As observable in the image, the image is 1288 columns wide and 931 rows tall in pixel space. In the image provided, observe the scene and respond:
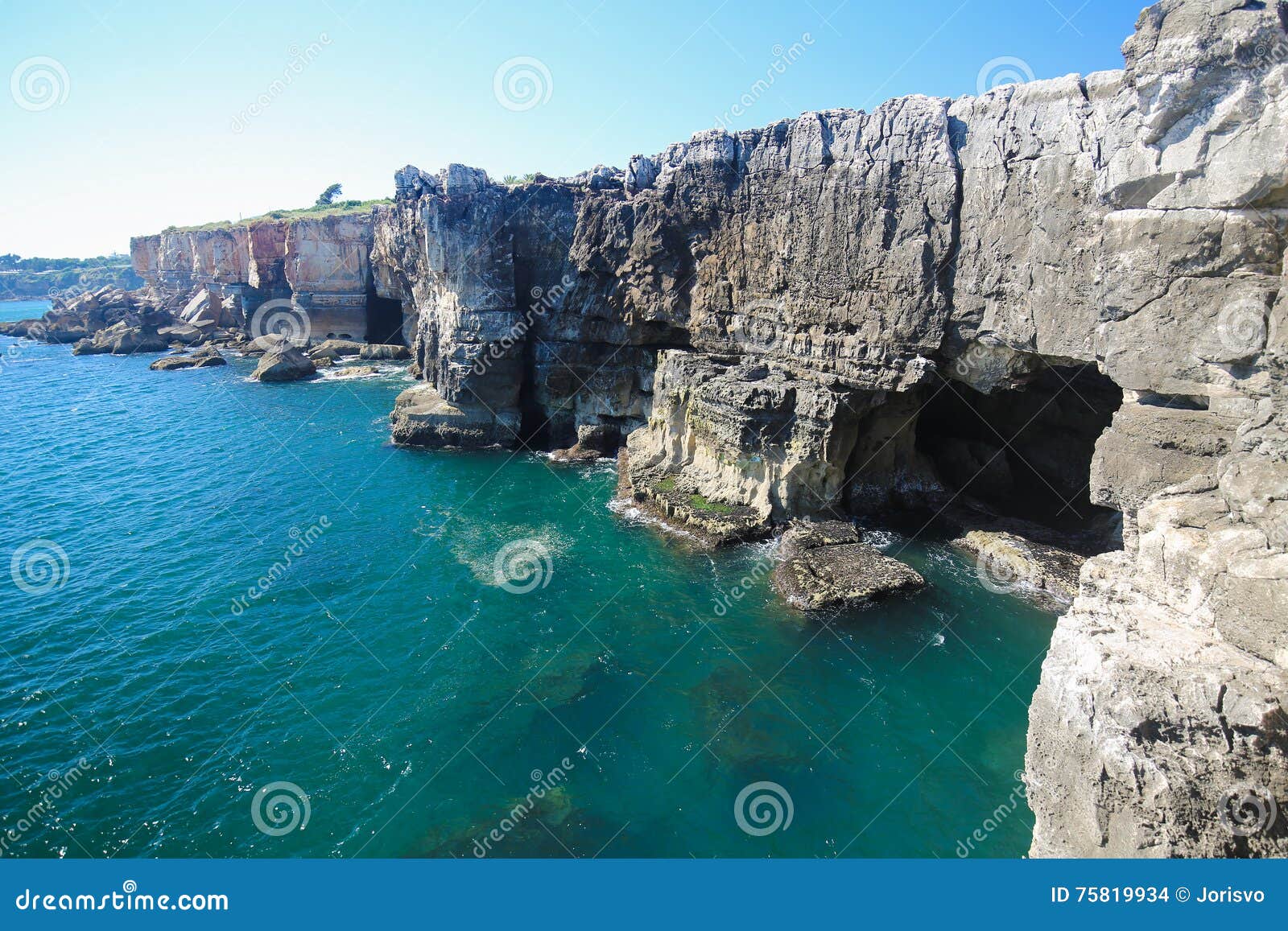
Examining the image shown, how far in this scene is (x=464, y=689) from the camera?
1764 cm

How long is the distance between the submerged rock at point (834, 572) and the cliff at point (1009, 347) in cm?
250

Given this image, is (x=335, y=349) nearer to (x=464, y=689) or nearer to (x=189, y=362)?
(x=189, y=362)

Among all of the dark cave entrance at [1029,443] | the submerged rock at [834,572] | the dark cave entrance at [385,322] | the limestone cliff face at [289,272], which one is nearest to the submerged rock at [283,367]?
the limestone cliff face at [289,272]

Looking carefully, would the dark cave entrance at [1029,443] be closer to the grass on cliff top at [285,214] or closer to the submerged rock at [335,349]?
the submerged rock at [335,349]

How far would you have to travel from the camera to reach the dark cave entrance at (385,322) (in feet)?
218

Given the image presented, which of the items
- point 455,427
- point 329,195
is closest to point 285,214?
point 329,195

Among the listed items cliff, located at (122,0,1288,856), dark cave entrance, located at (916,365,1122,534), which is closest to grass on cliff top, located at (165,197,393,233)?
cliff, located at (122,0,1288,856)

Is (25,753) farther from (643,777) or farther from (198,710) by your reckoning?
(643,777)

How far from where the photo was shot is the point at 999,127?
68.7 ft

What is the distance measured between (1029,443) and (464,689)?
81.3ft

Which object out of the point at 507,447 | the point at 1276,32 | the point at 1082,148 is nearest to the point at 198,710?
the point at 507,447

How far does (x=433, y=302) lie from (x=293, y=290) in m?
31.1

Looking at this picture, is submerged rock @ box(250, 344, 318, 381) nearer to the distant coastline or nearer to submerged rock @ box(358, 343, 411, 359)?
submerged rock @ box(358, 343, 411, 359)

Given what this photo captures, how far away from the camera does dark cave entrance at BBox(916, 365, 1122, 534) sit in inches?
1024
